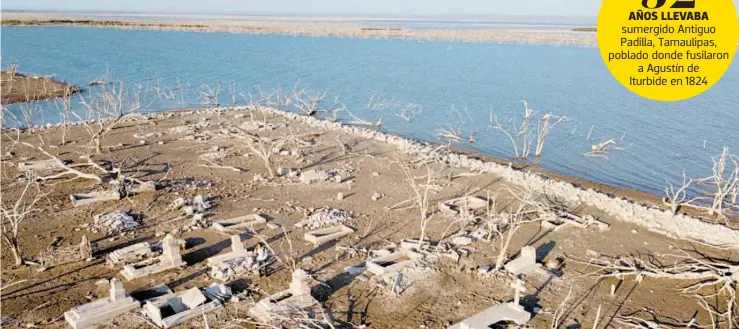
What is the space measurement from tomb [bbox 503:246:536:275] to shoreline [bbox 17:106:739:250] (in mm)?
3526

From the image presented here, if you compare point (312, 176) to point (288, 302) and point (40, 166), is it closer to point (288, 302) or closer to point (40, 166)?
point (288, 302)

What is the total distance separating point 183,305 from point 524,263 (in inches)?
291

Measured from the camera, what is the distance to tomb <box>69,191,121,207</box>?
1573 cm

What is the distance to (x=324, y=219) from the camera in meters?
14.9

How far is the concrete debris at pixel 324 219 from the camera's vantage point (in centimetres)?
1465

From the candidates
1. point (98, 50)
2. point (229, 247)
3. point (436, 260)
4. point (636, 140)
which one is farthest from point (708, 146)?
point (98, 50)

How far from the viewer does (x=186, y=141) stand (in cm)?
2331

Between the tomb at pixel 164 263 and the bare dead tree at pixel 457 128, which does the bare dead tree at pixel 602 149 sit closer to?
the bare dead tree at pixel 457 128

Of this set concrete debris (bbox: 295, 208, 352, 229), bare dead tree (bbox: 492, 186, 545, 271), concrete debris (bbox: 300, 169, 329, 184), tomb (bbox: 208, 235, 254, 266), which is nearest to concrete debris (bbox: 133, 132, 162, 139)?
concrete debris (bbox: 300, 169, 329, 184)

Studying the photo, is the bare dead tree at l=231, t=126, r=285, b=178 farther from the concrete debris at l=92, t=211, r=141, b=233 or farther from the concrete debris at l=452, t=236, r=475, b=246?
the concrete debris at l=452, t=236, r=475, b=246

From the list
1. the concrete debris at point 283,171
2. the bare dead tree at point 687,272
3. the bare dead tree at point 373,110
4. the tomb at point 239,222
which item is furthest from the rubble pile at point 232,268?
the bare dead tree at point 373,110

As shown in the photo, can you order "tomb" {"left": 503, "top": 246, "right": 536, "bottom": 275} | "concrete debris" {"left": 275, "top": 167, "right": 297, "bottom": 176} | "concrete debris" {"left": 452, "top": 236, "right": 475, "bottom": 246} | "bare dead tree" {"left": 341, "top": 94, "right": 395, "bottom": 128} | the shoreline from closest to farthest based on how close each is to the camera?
"tomb" {"left": 503, "top": 246, "right": 536, "bottom": 275}
"concrete debris" {"left": 452, "top": 236, "right": 475, "bottom": 246}
the shoreline
"concrete debris" {"left": 275, "top": 167, "right": 297, "bottom": 176}
"bare dead tree" {"left": 341, "top": 94, "right": 395, "bottom": 128}

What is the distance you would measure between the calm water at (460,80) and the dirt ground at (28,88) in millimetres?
2751

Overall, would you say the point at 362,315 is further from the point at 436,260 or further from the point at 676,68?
the point at 676,68
